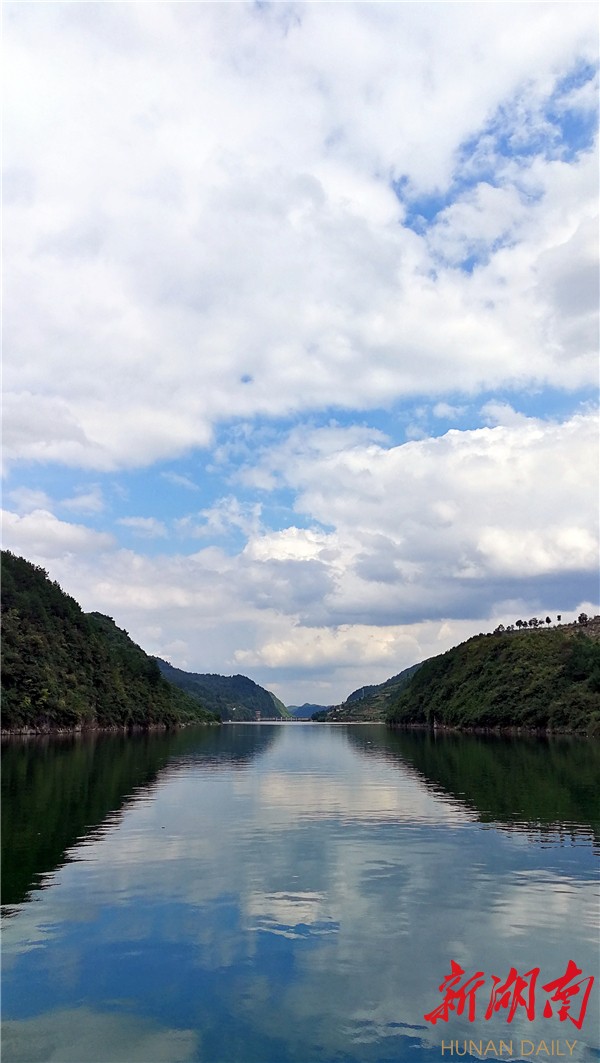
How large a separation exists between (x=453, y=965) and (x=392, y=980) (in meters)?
2.31

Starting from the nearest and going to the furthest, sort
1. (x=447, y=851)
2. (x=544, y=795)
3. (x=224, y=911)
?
(x=224, y=911)
(x=447, y=851)
(x=544, y=795)

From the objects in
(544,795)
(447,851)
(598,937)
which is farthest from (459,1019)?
(544,795)

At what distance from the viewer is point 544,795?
5669 cm

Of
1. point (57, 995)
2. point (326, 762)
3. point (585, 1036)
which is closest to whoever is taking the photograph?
point (585, 1036)

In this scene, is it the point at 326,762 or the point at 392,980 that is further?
the point at 326,762

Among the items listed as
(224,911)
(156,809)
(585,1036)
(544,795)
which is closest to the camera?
(585,1036)

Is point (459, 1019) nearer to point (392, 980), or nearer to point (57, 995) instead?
point (392, 980)

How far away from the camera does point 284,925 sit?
956 inches

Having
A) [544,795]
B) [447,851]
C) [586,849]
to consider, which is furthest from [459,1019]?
[544,795]

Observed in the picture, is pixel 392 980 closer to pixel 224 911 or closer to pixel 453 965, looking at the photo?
pixel 453 965

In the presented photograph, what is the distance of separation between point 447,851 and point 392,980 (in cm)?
1752

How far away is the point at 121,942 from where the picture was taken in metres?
22.7

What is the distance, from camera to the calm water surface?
16656 mm

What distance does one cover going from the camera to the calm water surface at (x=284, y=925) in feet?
54.6
